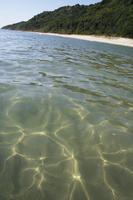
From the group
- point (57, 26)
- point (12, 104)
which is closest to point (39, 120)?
point (12, 104)

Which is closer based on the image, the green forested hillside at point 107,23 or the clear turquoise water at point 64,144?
the clear turquoise water at point 64,144

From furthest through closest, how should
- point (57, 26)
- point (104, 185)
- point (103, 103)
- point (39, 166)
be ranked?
point (57, 26), point (103, 103), point (39, 166), point (104, 185)

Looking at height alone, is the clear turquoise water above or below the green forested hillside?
below

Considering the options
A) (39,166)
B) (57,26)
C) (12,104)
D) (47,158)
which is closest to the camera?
(39,166)

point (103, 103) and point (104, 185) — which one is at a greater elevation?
point (103, 103)

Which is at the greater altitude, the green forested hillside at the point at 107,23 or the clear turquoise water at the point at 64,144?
the green forested hillside at the point at 107,23

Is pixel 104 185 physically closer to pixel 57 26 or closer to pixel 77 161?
pixel 77 161

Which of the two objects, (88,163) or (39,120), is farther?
(39,120)

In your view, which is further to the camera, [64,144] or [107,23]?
[107,23]

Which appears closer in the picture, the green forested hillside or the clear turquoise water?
the clear turquoise water

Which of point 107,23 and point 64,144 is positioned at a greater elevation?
point 107,23

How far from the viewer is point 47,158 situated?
265 centimetres

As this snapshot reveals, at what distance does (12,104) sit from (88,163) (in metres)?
2.64

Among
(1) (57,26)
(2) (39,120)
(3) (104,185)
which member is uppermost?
(1) (57,26)
